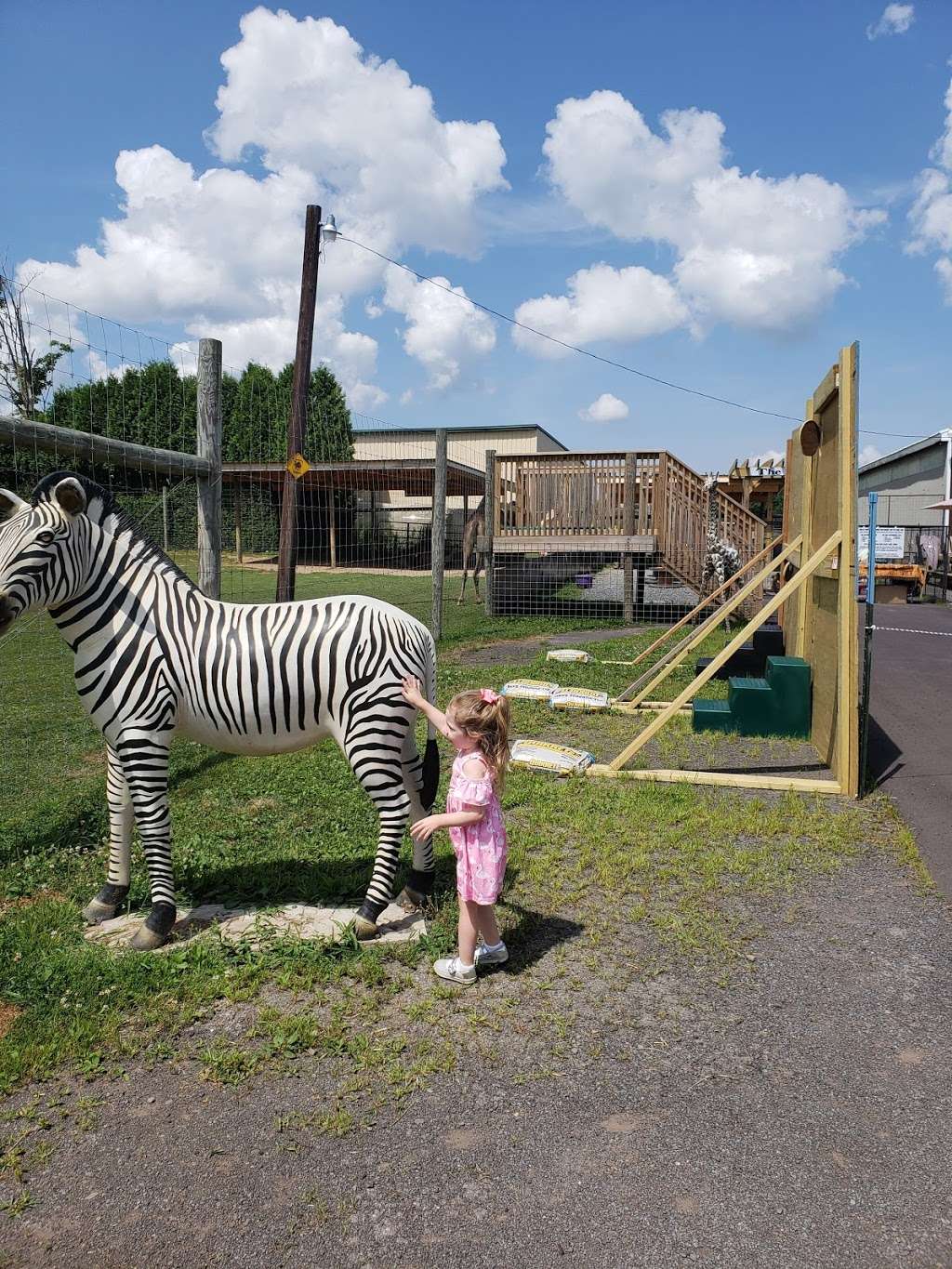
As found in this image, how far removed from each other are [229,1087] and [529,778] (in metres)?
3.72

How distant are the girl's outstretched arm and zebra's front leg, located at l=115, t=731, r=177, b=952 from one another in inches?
43.9

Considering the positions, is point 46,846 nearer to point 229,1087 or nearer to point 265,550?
point 229,1087

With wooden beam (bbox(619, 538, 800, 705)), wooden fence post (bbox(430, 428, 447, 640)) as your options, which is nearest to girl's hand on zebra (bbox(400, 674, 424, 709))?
wooden beam (bbox(619, 538, 800, 705))

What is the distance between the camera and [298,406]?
8.95 metres

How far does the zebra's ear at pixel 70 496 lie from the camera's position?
3.72 meters

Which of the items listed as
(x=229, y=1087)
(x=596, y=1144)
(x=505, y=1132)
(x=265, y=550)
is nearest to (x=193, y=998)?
(x=229, y=1087)

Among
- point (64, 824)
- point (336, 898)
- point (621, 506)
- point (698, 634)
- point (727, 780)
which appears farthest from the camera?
point (621, 506)

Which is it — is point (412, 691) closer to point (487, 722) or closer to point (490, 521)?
point (487, 722)

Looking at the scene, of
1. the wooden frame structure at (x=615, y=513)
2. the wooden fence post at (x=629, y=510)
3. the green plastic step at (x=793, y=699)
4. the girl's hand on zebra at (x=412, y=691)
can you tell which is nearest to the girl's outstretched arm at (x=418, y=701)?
the girl's hand on zebra at (x=412, y=691)

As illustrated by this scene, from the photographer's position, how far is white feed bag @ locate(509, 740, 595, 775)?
258 inches

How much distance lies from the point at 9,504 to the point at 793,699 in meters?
6.49

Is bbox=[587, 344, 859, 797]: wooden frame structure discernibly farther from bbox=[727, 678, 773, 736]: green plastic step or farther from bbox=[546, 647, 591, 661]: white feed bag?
bbox=[546, 647, 591, 661]: white feed bag

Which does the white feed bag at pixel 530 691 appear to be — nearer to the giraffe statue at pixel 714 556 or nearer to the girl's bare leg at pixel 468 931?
the girl's bare leg at pixel 468 931

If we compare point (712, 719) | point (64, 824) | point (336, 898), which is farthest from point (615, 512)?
point (336, 898)
